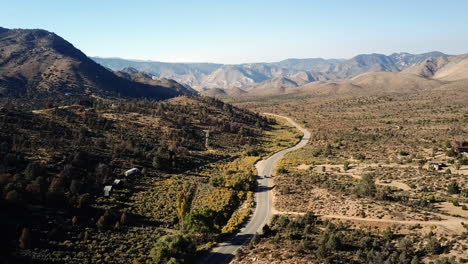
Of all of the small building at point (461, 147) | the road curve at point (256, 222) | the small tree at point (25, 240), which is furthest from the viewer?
the small building at point (461, 147)

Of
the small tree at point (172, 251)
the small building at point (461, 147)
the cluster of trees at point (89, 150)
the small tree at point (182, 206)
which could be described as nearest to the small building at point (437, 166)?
the small building at point (461, 147)

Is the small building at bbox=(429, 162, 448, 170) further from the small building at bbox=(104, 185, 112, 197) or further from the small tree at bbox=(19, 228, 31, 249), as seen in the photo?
the small tree at bbox=(19, 228, 31, 249)

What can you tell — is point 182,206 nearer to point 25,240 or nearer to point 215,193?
point 215,193

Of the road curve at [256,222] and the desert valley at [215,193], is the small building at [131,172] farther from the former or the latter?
the road curve at [256,222]

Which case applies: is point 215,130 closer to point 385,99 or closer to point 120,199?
point 120,199

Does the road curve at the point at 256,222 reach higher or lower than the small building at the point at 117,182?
lower

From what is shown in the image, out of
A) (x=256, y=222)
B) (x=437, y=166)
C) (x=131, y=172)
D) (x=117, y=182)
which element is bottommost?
(x=256, y=222)

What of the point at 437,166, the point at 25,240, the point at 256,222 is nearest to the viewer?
the point at 25,240

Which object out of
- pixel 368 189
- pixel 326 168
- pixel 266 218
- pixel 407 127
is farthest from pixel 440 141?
pixel 266 218

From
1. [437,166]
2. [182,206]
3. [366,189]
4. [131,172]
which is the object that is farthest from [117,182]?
[437,166]
